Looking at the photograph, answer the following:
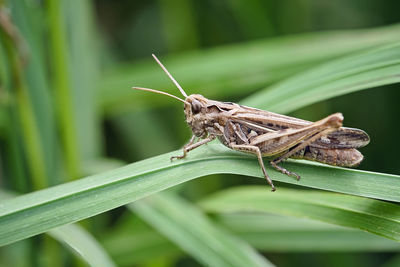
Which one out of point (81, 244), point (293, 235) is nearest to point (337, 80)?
point (293, 235)

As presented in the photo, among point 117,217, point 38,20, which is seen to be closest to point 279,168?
point 38,20

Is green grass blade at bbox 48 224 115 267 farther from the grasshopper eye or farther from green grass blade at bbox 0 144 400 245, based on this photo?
the grasshopper eye

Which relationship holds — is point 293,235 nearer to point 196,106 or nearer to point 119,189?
point 196,106

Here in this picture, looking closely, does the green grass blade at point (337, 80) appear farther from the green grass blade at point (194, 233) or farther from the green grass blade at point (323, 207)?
the green grass blade at point (194, 233)

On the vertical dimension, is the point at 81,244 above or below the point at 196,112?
below

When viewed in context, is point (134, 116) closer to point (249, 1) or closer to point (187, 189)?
point (187, 189)

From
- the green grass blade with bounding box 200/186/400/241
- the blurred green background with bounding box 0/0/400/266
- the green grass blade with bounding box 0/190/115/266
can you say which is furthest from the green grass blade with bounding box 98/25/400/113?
the green grass blade with bounding box 0/190/115/266
